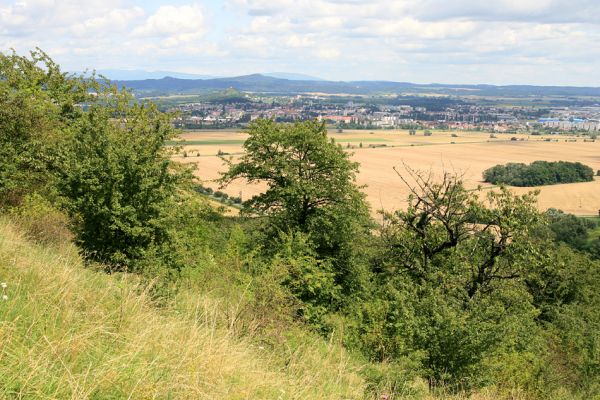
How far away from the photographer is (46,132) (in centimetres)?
1947

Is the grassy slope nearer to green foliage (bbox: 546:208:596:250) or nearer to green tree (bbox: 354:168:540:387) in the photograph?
green tree (bbox: 354:168:540:387)

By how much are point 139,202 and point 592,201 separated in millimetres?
86604

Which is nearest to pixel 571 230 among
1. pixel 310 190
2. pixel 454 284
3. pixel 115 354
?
pixel 310 190

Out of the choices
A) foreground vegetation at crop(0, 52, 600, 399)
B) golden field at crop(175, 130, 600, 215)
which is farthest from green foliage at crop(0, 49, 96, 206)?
golden field at crop(175, 130, 600, 215)

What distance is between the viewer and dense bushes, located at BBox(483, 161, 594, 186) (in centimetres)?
9825

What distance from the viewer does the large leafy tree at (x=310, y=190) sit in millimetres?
23234

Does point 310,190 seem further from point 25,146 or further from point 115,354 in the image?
point 115,354

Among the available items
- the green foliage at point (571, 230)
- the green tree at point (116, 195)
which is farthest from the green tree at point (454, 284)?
the green foliage at point (571, 230)

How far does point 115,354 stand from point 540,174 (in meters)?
106

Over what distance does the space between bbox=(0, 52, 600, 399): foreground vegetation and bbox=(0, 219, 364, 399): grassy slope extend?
0.9 inches

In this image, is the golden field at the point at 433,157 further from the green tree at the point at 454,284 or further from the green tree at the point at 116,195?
the green tree at the point at 116,195

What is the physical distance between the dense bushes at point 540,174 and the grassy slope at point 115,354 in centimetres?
9655

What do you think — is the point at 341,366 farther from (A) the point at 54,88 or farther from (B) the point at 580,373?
(A) the point at 54,88

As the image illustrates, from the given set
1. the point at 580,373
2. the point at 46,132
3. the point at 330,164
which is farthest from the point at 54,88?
the point at 580,373
